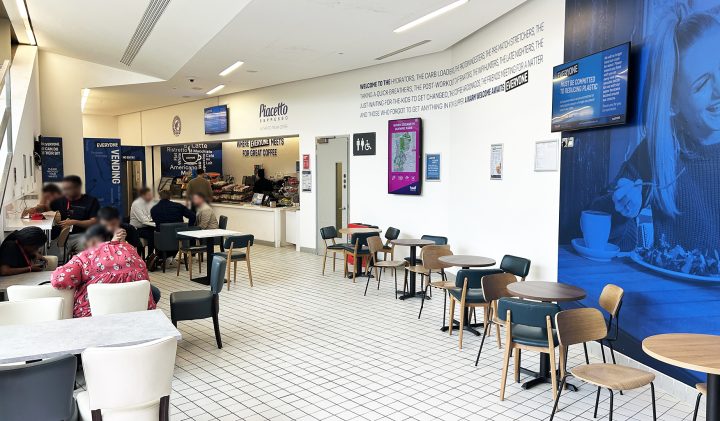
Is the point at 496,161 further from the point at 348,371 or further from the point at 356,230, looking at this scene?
the point at 348,371

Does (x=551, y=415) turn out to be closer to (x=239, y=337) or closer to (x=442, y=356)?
(x=442, y=356)

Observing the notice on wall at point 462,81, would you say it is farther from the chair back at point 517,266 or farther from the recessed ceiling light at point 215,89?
the recessed ceiling light at point 215,89

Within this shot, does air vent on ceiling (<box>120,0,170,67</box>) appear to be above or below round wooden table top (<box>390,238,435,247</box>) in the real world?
above

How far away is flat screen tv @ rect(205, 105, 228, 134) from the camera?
13.0 metres

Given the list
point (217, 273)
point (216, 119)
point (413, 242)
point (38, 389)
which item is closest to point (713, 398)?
point (38, 389)

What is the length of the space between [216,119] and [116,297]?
1005 cm

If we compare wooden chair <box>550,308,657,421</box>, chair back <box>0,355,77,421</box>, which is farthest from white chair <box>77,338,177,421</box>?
wooden chair <box>550,308,657,421</box>

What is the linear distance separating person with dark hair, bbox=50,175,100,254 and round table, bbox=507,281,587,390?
325 centimetres

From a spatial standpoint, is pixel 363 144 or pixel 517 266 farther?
pixel 363 144

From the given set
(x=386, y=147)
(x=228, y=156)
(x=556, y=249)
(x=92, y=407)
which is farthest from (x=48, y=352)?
(x=228, y=156)

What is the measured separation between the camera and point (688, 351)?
2.80m

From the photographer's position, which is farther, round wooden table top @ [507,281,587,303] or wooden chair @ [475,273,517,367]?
wooden chair @ [475,273,517,367]

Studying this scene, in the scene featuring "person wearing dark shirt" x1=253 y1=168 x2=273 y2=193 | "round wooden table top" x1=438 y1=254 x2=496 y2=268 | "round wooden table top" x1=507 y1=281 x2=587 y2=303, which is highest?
"person wearing dark shirt" x1=253 y1=168 x2=273 y2=193

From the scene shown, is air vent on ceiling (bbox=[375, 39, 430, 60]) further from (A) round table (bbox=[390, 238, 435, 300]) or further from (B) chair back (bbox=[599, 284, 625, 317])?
(B) chair back (bbox=[599, 284, 625, 317])
